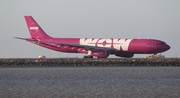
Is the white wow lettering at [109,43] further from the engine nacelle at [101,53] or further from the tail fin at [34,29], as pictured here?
the tail fin at [34,29]

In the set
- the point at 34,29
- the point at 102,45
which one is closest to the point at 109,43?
the point at 102,45

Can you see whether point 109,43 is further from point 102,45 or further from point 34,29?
point 34,29

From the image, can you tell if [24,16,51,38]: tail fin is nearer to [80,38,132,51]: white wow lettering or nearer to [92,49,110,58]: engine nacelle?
[80,38,132,51]: white wow lettering

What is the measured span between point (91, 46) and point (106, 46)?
2.37 metres

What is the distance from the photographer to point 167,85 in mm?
27781

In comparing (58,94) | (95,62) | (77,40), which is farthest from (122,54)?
(58,94)

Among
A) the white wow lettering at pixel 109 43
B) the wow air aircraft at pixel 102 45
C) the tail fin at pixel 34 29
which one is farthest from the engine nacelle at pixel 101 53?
the tail fin at pixel 34 29

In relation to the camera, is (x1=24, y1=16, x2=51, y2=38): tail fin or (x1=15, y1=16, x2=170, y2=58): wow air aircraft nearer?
(x1=15, y1=16, x2=170, y2=58): wow air aircraft

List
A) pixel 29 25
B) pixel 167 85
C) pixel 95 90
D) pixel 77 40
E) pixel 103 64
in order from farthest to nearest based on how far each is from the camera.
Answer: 1. pixel 29 25
2. pixel 77 40
3. pixel 103 64
4. pixel 167 85
5. pixel 95 90

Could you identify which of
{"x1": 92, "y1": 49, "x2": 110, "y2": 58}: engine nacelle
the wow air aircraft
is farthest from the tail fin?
{"x1": 92, "y1": 49, "x2": 110, "y2": 58}: engine nacelle

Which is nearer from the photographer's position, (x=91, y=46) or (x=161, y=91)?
(x=161, y=91)

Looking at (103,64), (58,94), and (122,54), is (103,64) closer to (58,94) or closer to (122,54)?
(122,54)

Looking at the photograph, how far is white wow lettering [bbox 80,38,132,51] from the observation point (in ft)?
235

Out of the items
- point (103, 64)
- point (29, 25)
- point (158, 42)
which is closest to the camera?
point (103, 64)
